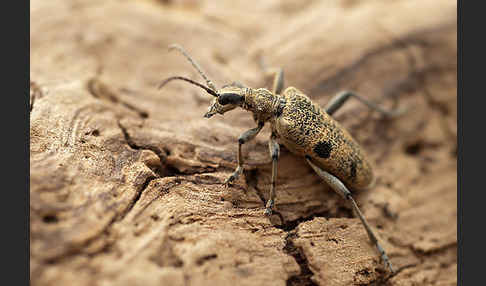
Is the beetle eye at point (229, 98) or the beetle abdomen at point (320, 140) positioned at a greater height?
the beetle eye at point (229, 98)

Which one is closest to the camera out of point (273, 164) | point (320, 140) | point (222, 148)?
point (273, 164)

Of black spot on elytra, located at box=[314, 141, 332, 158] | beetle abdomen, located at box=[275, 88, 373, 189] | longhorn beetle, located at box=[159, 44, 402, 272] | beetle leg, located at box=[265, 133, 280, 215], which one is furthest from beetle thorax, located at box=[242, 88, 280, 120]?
black spot on elytra, located at box=[314, 141, 332, 158]

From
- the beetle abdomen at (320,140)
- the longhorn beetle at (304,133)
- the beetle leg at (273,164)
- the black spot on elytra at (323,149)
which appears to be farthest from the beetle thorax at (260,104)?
the black spot on elytra at (323,149)

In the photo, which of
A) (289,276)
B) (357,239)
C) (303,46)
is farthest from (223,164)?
(303,46)

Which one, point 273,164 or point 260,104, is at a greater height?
point 260,104

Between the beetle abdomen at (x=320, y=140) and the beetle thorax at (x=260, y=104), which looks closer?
the beetle abdomen at (x=320, y=140)

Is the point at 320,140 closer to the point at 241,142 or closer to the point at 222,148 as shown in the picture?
the point at 241,142

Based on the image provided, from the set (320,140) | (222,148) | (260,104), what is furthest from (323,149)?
(222,148)

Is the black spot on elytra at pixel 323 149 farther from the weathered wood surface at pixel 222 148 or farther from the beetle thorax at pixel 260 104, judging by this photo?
the beetle thorax at pixel 260 104
